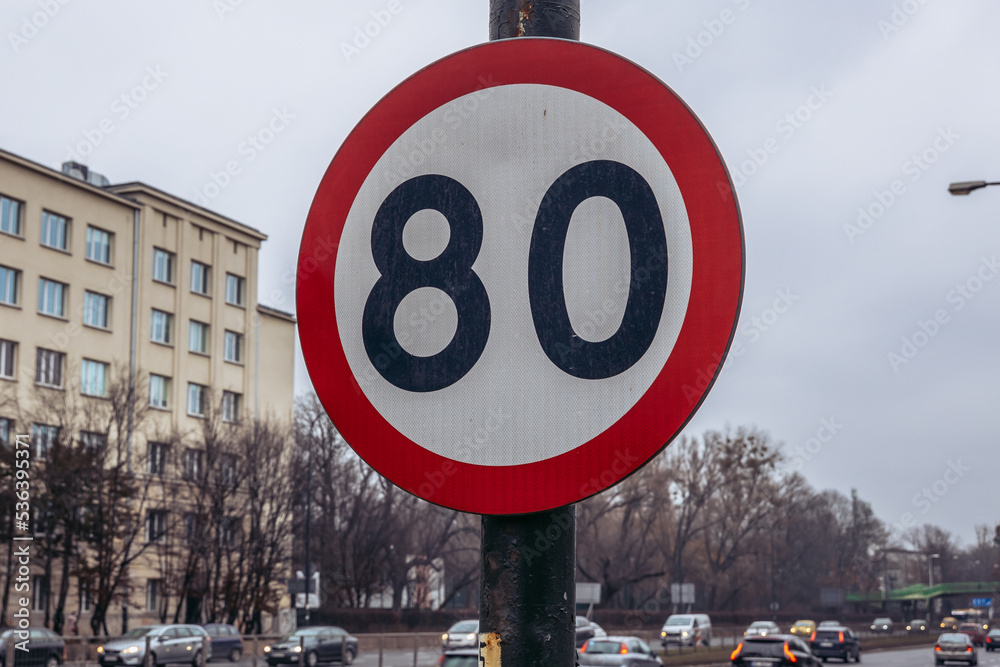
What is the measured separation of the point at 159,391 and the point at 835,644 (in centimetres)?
3395

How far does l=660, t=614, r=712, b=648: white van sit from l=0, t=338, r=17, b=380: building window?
3001 cm

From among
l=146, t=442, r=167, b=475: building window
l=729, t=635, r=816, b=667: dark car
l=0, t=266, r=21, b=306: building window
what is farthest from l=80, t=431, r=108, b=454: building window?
l=729, t=635, r=816, b=667: dark car

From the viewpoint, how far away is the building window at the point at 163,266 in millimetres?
55453

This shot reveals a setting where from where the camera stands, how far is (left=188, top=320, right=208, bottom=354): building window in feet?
188

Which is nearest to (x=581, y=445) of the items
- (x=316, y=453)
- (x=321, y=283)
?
(x=321, y=283)

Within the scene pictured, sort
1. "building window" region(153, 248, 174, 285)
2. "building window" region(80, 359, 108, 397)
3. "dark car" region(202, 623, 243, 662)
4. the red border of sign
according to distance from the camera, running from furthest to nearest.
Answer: "building window" region(153, 248, 174, 285) < "building window" region(80, 359, 108, 397) < "dark car" region(202, 623, 243, 662) < the red border of sign

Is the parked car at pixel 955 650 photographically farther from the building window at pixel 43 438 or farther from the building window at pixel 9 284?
the building window at pixel 9 284

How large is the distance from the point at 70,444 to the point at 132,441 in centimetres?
659

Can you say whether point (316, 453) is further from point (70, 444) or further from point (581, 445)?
point (581, 445)

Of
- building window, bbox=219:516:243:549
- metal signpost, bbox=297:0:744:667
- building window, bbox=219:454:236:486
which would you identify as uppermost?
building window, bbox=219:454:236:486

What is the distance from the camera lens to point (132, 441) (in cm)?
4822

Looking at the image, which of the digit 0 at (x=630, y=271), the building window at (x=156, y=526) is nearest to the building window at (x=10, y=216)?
the building window at (x=156, y=526)

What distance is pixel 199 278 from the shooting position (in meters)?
58.3

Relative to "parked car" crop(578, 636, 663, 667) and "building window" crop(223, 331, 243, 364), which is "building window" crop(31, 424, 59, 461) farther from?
"parked car" crop(578, 636, 663, 667)
